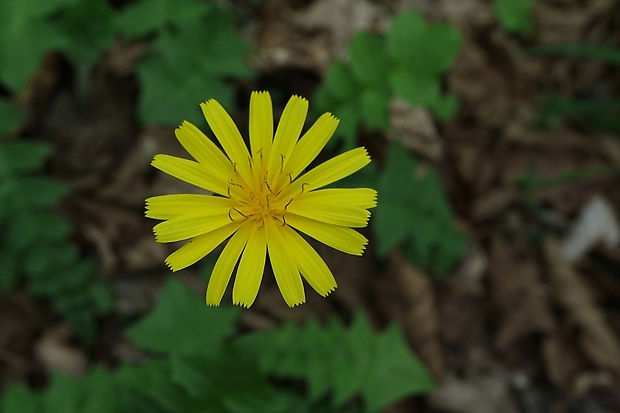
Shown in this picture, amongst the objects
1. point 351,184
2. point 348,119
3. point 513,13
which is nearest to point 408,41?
point 348,119

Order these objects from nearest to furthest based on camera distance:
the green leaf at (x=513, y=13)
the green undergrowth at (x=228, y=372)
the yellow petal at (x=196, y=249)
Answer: the yellow petal at (x=196, y=249)
the green undergrowth at (x=228, y=372)
the green leaf at (x=513, y=13)

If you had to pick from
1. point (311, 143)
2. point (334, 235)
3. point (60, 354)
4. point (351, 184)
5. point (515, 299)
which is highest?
point (351, 184)

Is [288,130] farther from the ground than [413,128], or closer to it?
closer to it

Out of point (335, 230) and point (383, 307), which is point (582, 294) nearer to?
point (383, 307)

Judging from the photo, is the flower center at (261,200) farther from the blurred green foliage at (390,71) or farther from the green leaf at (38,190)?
the green leaf at (38,190)

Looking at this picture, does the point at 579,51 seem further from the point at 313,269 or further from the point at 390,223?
the point at 313,269

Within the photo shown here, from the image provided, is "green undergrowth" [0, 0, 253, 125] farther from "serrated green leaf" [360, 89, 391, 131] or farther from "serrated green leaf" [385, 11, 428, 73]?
"serrated green leaf" [385, 11, 428, 73]

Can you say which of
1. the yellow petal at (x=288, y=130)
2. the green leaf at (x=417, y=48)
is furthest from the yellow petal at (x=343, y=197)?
the green leaf at (x=417, y=48)
